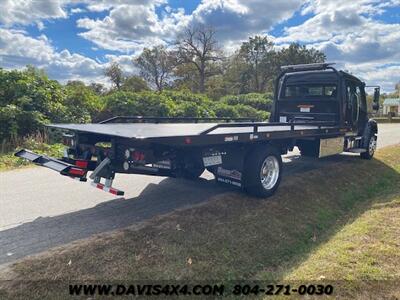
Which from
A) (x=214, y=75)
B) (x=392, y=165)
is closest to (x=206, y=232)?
(x=392, y=165)

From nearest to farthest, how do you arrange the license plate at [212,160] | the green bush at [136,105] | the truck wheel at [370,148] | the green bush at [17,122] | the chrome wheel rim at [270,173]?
the license plate at [212,160], the chrome wheel rim at [270,173], the truck wheel at [370,148], the green bush at [17,122], the green bush at [136,105]

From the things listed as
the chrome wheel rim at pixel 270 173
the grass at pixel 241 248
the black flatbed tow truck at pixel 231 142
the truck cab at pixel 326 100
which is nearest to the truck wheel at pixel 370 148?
the truck cab at pixel 326 100

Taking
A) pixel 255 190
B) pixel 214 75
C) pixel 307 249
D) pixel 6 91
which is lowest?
pixel 307 249

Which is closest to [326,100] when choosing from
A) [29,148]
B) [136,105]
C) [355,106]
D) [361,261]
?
[355,106]

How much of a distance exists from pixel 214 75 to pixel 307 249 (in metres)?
47.7

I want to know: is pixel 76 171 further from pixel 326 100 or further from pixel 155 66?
pixel 155 66

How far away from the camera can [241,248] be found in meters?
4.34

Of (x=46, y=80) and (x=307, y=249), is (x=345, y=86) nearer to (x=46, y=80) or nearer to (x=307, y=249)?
(x=307, y=249)

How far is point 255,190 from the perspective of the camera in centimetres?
579

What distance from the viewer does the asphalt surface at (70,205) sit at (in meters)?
4.30

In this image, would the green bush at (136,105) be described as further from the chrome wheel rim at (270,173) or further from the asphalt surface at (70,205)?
the chrome wheel rim at (270,173)

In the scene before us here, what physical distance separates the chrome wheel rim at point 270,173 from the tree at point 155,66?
47.1 meters

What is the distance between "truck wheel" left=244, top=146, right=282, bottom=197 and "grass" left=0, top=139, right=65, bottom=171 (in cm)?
565

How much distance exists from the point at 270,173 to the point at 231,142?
1482 mm
